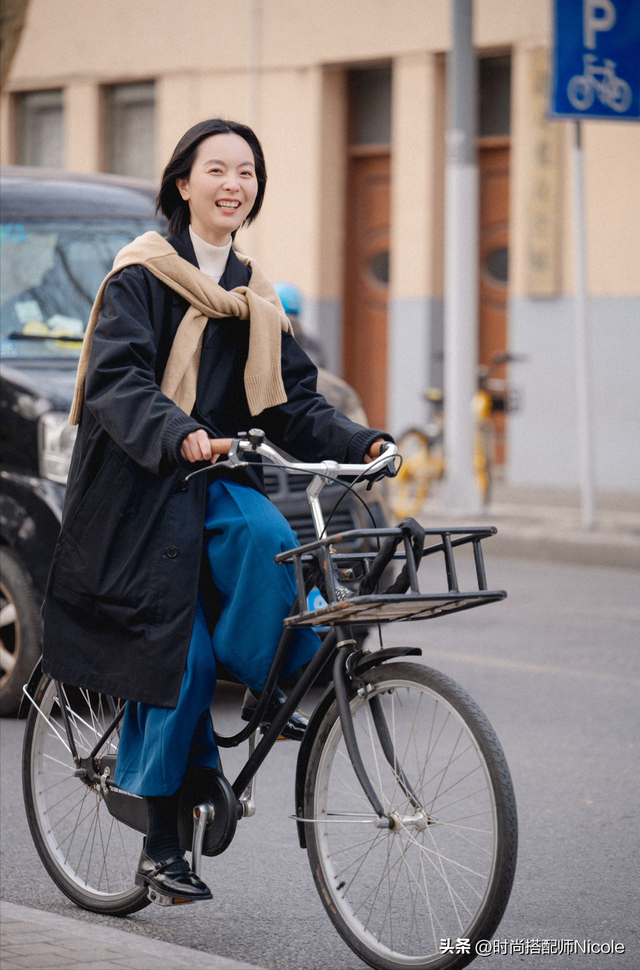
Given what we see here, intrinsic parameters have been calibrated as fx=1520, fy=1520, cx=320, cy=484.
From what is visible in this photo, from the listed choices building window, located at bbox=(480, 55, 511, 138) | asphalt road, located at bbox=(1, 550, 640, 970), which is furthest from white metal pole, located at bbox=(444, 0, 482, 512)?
asphalt road, located at bbox=(1, 550, 640, 970)

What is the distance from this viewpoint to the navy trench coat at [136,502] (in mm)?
3479

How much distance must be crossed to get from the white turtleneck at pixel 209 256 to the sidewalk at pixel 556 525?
805 cm

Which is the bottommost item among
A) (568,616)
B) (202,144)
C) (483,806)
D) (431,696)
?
(568,616)

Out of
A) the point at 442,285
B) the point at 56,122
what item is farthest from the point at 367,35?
the point at 56,122

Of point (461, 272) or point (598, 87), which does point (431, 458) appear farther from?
point (598, 87)

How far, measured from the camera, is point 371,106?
706 inches

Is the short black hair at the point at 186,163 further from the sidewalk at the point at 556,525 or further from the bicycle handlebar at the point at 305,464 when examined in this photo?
the sidewalk at the point at 556,525

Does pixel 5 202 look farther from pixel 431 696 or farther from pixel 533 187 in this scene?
pixel 533 187

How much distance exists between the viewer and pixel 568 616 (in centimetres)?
892

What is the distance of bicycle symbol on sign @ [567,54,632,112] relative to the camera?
1197 cm

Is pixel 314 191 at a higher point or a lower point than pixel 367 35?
lower

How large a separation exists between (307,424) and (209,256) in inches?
18.9

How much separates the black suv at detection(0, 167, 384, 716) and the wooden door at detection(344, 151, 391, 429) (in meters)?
10.6

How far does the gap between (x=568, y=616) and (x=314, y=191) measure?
32.9ft
